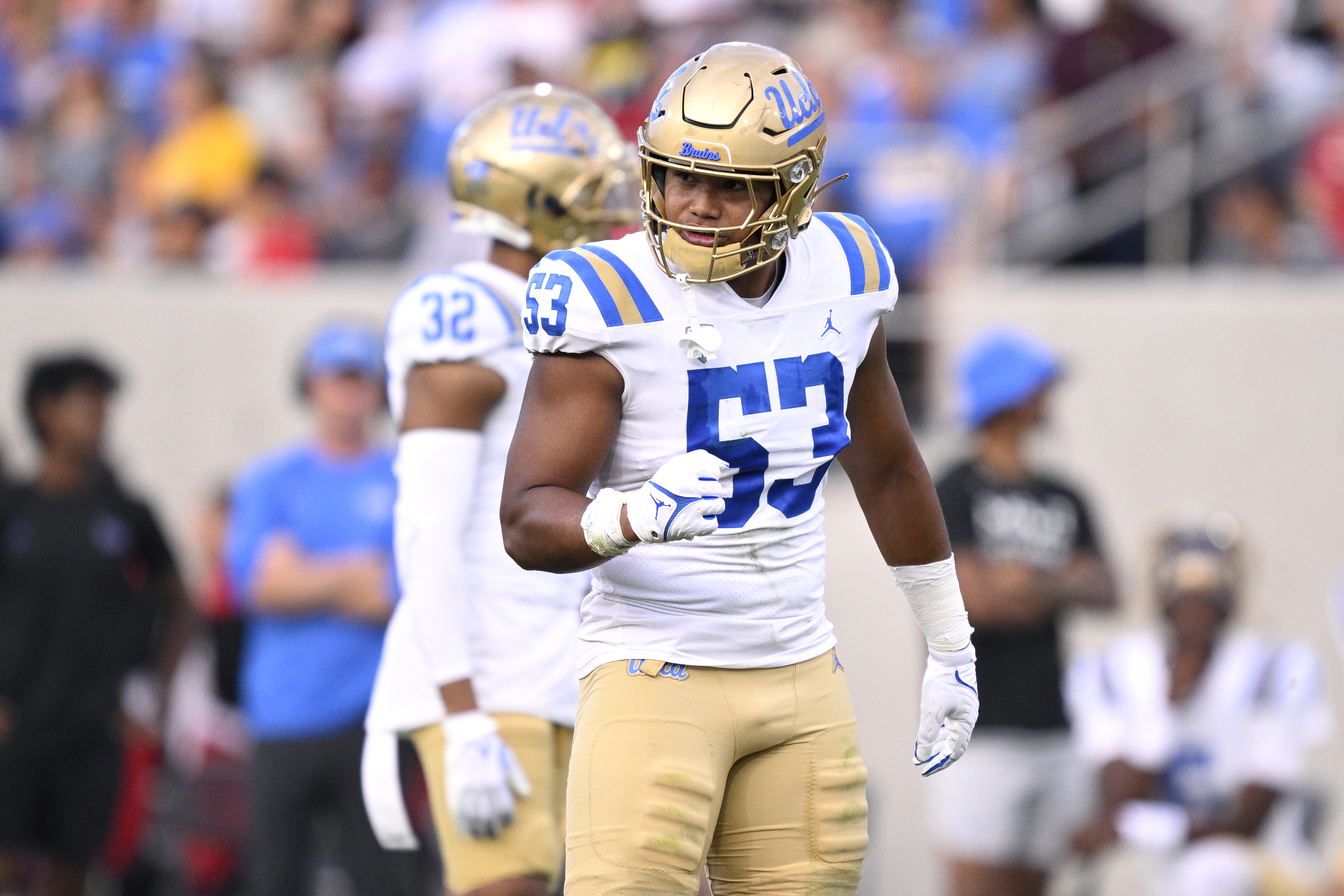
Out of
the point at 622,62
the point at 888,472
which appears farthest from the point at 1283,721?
the point at 622,62

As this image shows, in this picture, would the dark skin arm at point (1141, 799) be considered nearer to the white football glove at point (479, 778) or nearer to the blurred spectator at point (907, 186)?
the blurred spectator at point (907, 186)

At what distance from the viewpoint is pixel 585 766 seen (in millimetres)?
3215

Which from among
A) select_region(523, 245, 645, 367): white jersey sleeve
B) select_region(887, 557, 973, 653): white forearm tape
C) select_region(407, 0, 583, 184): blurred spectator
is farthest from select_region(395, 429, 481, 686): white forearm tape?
select_region(407, 0, 583, 184): blurred spectator

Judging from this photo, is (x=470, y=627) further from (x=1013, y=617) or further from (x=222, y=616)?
(x=222, y=616)

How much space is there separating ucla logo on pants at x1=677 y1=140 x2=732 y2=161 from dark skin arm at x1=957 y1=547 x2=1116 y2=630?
2.95 m

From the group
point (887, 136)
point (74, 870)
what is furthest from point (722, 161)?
point (887, 136)

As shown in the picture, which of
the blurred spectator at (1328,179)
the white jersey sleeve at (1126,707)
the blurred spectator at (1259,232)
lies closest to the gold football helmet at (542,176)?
the white jersey sleeve at (1126,707)

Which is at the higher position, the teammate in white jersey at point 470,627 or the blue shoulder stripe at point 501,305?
the blue shoulder stripe at point 501,305

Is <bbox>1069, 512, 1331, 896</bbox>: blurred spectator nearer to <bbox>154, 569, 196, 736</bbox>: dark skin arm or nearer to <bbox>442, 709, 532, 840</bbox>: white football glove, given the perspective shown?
<bbox>442, 709, 532, 840</bbox>: white football glove

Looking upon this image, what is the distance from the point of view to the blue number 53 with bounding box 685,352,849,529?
10.6ft

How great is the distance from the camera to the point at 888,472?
3.60 metres

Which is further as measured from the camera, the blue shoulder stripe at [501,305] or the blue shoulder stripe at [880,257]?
the blue shoulder stripe at [501,305]

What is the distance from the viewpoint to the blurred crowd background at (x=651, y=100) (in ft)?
25.9

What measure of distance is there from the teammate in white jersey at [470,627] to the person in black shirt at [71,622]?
308 centimetres
